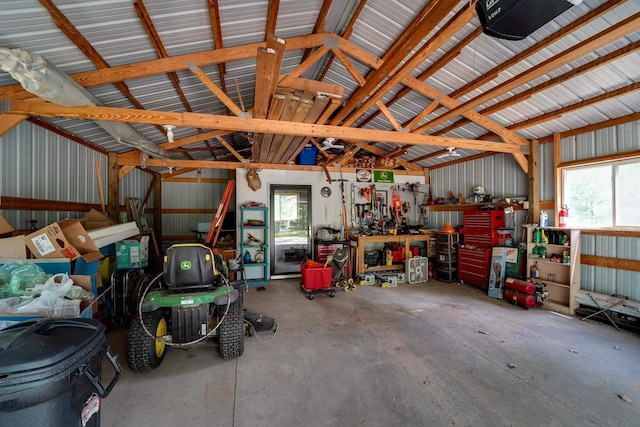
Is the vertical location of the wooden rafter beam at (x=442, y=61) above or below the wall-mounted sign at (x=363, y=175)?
above

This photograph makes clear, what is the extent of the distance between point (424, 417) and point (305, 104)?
328 centimetres

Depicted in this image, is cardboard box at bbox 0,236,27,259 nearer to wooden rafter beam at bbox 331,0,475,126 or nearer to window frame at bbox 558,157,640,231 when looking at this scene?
wooden rafter beam at bbox 331,0,475,126

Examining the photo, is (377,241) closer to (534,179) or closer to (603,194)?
(534,179)

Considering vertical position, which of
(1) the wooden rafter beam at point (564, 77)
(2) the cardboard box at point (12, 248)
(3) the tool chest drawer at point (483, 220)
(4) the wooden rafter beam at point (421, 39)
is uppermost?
(1) the wooden rafter beam at point (564, 77)

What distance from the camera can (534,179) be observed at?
485 cm

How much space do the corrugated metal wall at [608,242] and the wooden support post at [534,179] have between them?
1.25 ft

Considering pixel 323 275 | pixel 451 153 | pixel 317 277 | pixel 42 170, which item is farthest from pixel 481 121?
pixel 42 170

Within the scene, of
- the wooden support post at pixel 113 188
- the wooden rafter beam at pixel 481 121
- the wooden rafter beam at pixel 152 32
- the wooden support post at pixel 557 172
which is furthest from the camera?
the wooden support post at pixel 113 188

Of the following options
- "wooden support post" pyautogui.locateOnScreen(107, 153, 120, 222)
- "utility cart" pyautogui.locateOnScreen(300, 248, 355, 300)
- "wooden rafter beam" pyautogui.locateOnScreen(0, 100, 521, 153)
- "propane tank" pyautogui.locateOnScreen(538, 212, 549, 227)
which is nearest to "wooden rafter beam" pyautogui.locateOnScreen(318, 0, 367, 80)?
"wooden rafter beam" pyautogui.locateOnScreen(0, 100, 521, 153)

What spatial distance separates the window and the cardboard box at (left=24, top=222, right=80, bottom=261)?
23.6ft

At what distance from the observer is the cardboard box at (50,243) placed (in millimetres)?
2729

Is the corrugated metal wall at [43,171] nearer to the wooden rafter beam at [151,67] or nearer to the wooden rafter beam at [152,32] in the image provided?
the wooden rafter beam at [151,67]

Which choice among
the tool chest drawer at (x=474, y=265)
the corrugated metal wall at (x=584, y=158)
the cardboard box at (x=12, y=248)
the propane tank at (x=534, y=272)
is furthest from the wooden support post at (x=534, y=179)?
the cardboard box at (x=12, y=248)

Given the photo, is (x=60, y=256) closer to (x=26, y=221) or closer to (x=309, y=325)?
(x=26, y=221)
